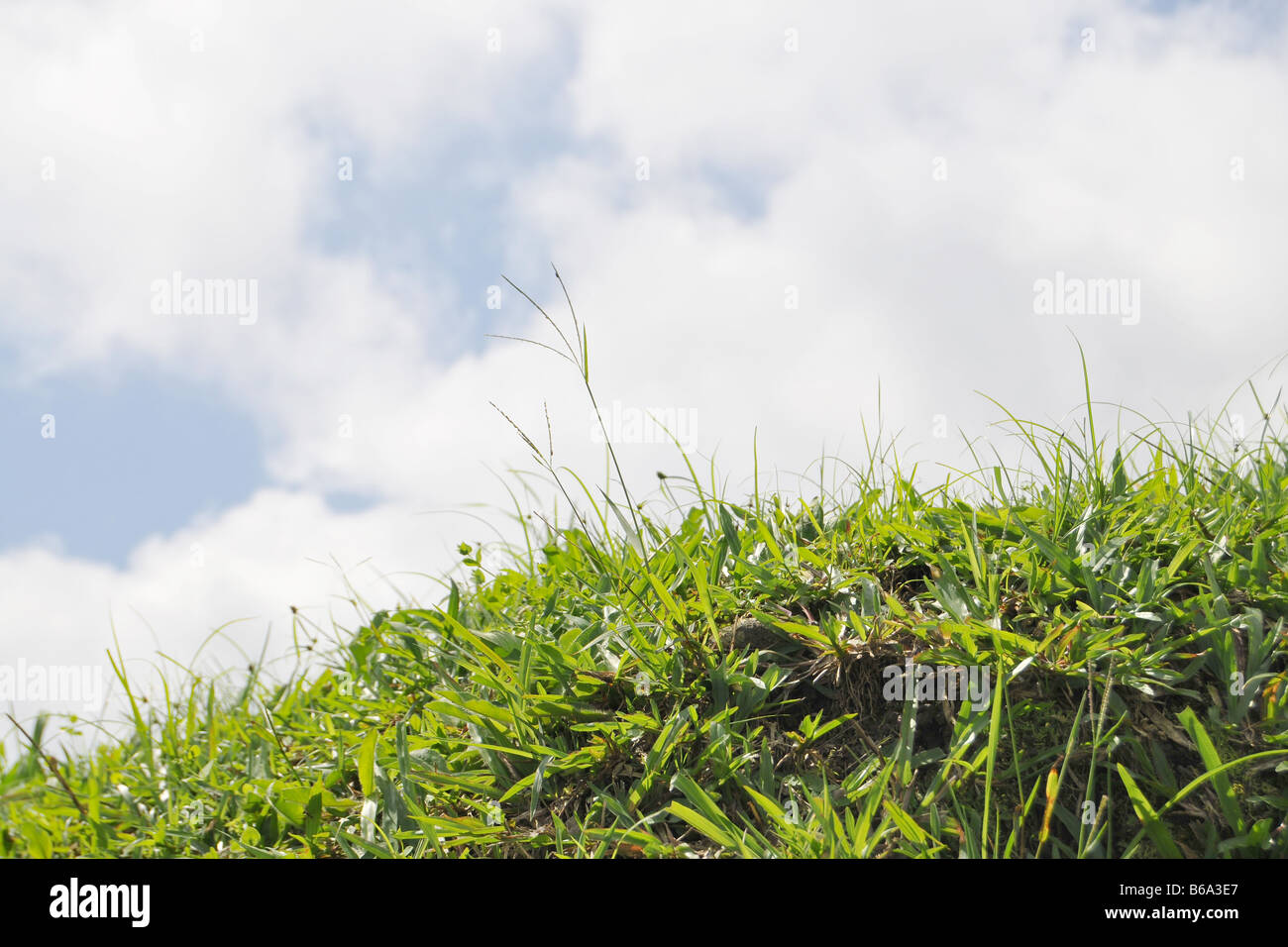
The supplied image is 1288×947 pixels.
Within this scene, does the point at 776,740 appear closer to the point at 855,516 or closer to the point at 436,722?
the point at 855,516

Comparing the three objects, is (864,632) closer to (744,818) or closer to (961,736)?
(961,736)

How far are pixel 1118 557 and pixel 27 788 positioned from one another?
4611mm

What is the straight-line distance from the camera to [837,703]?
253 cm

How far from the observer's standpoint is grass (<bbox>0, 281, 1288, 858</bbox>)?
7.17 ft

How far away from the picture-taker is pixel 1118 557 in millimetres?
2658

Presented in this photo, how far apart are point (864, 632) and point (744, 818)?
0.66 metres

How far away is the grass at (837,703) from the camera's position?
7.17ft

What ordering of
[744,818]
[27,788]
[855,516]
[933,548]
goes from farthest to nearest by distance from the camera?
[27,788]
[855,516]
[933,548]
[744,818]

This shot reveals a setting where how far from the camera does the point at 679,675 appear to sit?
102 inches
